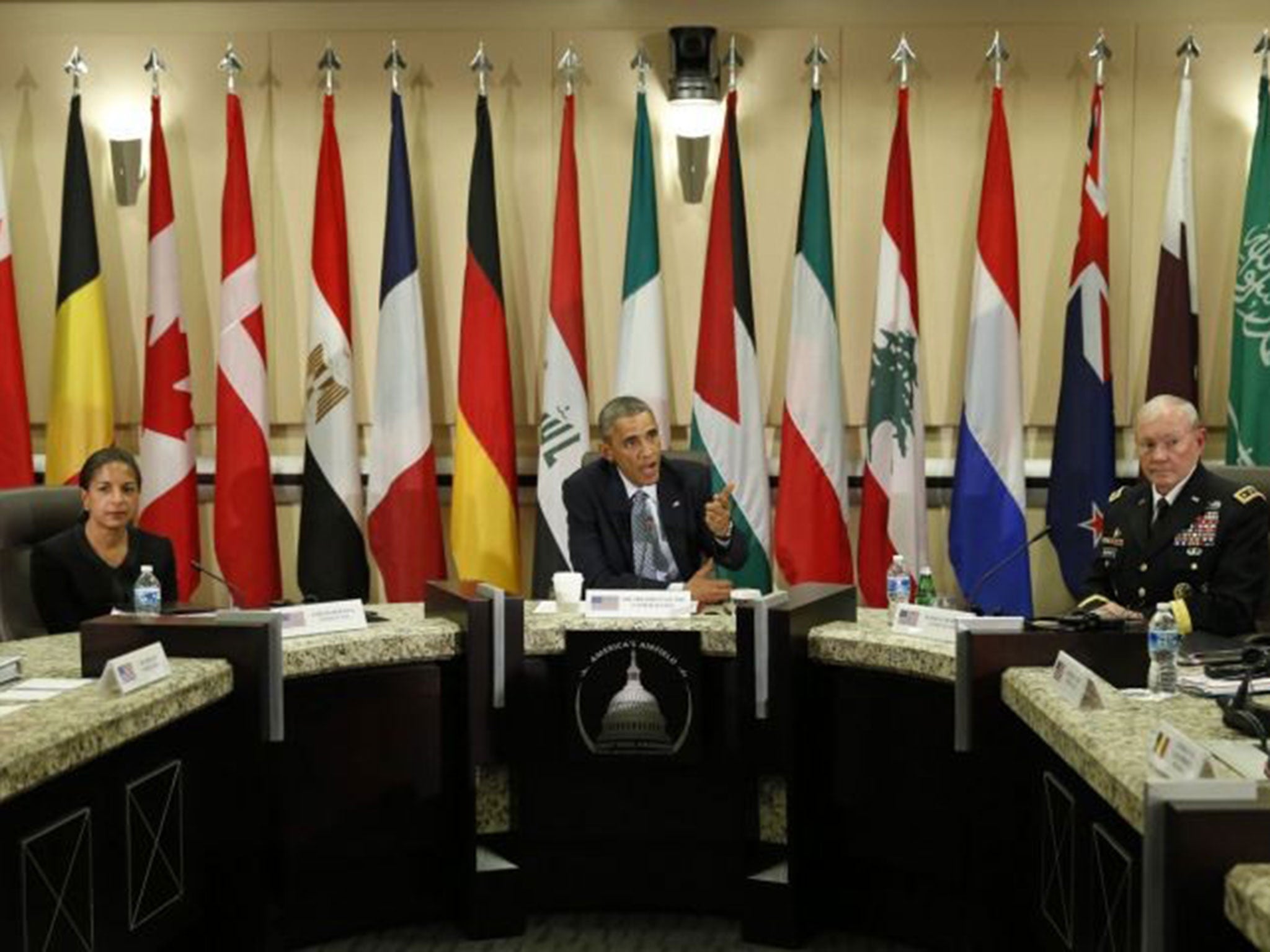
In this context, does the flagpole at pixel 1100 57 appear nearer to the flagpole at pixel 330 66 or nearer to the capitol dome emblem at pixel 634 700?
the flagpole at pixel 330 66

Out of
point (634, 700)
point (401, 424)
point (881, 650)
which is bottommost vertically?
point (634, 700)

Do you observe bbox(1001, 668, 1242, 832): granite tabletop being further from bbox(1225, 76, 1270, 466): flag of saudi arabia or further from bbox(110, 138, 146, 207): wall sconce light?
bbox(110, 138, 146, 207): wall sconce light

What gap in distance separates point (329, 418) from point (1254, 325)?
3183 mm

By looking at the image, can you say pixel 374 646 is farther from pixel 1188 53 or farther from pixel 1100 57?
pixel 1188 53

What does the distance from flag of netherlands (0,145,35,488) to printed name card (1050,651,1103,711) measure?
13.4 ft

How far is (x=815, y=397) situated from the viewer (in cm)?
561

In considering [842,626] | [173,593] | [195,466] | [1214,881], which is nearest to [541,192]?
A: [195,466]

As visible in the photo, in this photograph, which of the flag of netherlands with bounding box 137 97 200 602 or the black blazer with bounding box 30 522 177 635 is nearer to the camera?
the black blazer with bounding box 30 522 177 635

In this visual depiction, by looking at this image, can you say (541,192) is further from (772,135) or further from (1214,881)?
(1214,881)

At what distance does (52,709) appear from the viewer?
2.74m

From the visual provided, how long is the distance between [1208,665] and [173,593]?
2654 mm

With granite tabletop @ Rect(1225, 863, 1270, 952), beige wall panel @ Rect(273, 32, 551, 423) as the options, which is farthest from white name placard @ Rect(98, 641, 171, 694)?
beige wall panel @ Rect(273, 32, 551, 423)

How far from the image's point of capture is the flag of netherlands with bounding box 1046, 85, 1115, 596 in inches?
217

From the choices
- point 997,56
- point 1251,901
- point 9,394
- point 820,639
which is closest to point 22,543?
point 9,394
